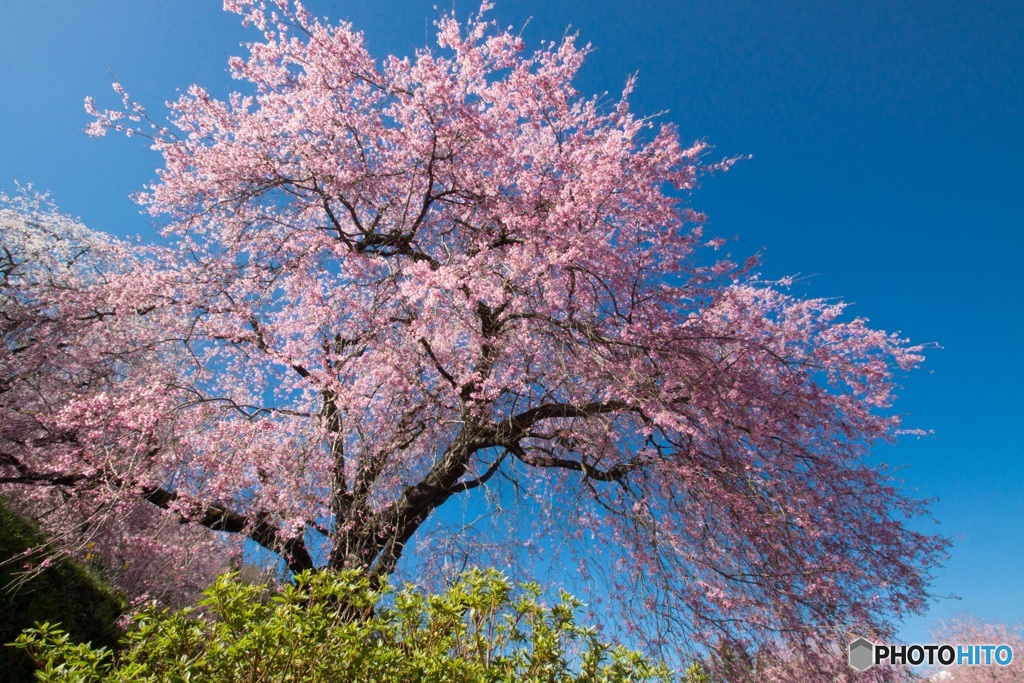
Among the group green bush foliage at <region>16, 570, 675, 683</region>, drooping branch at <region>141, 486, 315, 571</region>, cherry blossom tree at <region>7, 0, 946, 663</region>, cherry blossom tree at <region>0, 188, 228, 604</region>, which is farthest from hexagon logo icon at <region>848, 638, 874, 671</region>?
cherry blossom tree at <region>0, 188, 228, 604</region>

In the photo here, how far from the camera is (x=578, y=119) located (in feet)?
24.5

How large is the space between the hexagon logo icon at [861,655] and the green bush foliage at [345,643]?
3505 mm

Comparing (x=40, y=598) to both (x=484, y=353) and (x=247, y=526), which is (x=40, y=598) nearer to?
(x=247, y=526)

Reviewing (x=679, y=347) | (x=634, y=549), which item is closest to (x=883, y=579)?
(x=634, y=549)

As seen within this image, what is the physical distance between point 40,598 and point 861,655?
7905mm

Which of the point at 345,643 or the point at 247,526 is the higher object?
the point at 247,526

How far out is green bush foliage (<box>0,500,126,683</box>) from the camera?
499 centimetres

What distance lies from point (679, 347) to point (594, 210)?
5.89ft

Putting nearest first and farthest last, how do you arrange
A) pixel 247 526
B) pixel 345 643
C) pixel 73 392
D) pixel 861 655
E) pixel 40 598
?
pixel 345 643 < pixel 861 655 < pixel 40 598 < pixel 247 526 < pixel 73 392

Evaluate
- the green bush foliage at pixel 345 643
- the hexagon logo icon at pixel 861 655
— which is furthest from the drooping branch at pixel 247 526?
the hexagon logo icon at pixel 861 655

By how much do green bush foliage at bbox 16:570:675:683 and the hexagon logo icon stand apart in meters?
3.51

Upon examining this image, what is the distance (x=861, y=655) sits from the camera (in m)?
5.45

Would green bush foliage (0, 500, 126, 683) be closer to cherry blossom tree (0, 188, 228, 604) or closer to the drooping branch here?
cherry blossom tree (0, 188, 228, 604)

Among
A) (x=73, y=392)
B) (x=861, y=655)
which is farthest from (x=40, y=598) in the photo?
(x=861, y=655)
